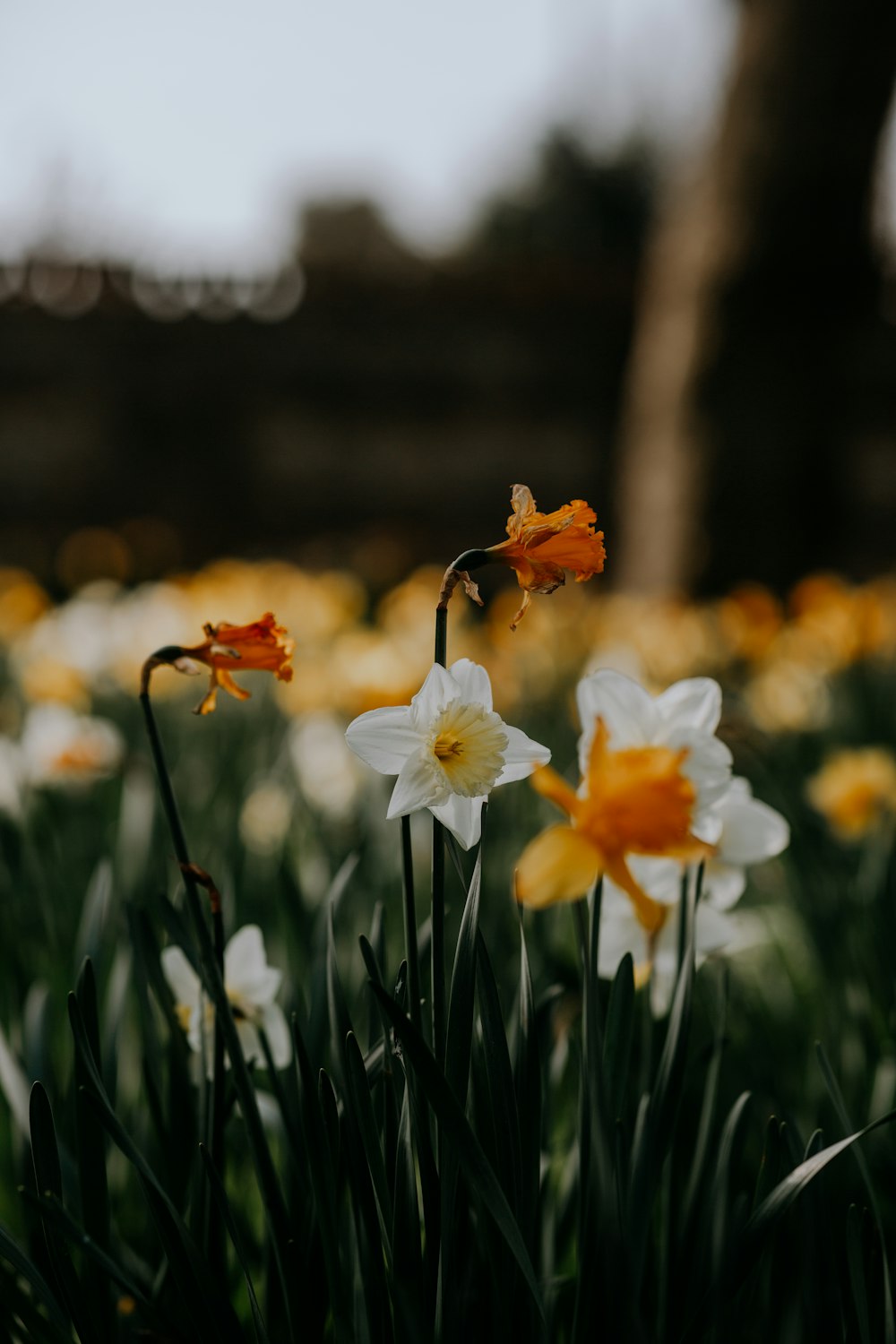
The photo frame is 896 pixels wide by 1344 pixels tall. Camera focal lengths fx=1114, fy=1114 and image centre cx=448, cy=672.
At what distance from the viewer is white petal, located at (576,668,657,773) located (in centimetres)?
65

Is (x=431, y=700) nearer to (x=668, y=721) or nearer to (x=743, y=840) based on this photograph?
(x=668, y=721)

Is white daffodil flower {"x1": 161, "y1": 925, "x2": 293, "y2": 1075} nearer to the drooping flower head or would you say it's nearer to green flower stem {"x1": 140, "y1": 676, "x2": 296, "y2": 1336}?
green flower stem {"x1": 140, "y1": 676, "x2": 296, "y2": 1336}

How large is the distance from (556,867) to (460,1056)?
180 mm

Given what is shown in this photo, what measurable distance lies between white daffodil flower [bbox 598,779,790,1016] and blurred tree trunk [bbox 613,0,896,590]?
3317 mm

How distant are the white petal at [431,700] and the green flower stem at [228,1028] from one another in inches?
5.7

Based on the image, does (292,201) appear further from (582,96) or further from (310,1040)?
(310,1040)

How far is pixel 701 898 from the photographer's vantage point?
2.75 feet

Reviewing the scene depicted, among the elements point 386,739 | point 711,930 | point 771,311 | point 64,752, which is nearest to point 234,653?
point 386,739

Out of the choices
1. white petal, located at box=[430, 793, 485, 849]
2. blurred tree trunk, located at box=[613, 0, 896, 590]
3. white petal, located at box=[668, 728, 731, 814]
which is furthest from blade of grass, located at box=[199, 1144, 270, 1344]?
blurred tree trunk, located at box=[613, 0, 896, 590]

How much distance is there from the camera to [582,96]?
62.6ft

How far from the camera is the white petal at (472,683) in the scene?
0.64 meters

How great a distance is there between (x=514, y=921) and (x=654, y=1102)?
19.8 inches

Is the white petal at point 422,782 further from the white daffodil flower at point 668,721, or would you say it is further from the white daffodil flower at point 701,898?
the white daffodil flower at point 701,898

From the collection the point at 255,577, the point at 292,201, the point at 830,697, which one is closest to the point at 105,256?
Answer: the point at 255,577
